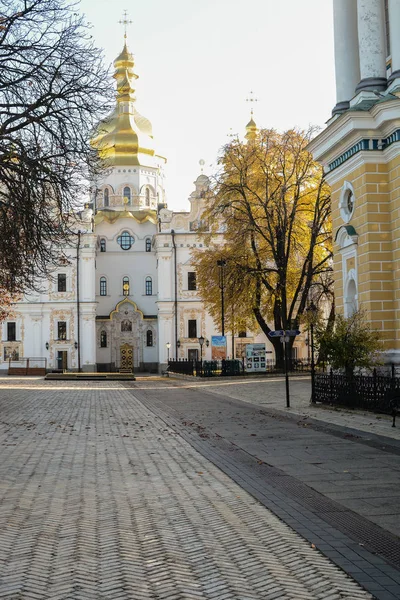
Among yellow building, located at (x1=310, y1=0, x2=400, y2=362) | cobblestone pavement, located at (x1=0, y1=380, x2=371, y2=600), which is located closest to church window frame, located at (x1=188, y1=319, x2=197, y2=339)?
yellow building, located at (x1=310, y1=0, x2=400, y2=362)

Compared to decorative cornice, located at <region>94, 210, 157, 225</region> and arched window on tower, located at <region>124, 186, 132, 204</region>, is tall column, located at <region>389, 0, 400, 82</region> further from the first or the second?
arched window on tower, located at <region>124, 186, 132, 204</region>

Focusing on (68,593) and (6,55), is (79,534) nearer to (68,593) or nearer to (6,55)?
(68,593)

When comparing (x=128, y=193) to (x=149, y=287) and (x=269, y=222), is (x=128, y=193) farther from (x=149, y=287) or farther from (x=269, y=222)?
(x=269, y=222)

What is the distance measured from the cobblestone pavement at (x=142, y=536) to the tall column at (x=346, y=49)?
1642cm

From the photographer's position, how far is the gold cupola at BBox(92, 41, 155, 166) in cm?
7650

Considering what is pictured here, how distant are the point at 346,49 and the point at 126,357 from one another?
4848 cm

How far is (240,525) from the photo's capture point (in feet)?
24.5

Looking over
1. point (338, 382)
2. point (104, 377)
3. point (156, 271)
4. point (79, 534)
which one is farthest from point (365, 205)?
point (156, 271)

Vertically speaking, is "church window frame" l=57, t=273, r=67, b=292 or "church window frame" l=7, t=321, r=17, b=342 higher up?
"church window frame" l=57, t=273, r=67, b=292

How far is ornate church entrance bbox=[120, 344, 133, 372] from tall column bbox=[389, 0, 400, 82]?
1999 inches

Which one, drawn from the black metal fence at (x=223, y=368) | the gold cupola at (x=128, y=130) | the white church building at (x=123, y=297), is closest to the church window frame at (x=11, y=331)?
the white church building at (x=123, y=297)

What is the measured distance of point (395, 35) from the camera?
75.2ft

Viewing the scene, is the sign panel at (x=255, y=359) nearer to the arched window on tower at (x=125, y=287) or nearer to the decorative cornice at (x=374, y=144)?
the decorative cornice at (x=374, y=144)

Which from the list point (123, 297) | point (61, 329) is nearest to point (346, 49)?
point (61, 329)
